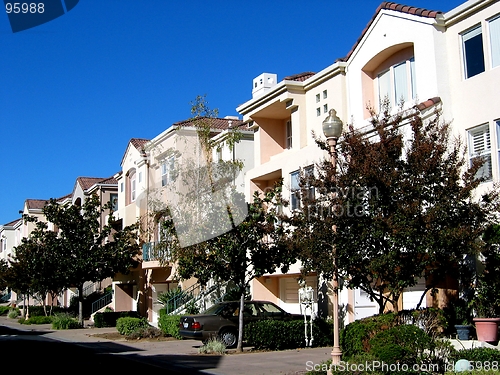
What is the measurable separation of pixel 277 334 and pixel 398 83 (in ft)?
28.1

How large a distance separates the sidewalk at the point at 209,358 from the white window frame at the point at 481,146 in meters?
6.30

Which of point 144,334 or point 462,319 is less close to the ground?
point 462,319

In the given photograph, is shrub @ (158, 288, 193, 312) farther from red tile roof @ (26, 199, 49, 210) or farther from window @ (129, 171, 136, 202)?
red tile roof @ (26, 199, 49, 210)

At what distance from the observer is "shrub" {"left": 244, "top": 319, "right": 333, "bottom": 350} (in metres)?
18.8

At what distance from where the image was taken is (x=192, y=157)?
23953mm

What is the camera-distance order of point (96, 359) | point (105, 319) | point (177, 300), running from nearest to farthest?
point (96, 359), point (177, 300), point (105, 319)

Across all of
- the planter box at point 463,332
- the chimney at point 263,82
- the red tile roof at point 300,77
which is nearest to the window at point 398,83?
the red tile roof at point 300,77

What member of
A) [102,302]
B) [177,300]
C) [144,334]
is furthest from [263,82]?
[102,302]

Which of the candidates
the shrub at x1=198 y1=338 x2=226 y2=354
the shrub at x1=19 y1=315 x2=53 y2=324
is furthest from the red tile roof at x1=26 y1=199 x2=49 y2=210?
the shrub at x1=198 y1=338 x2=226 y2=354

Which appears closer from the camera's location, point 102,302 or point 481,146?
point 481,146

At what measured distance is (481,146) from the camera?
16.0 metres

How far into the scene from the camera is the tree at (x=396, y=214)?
42.4 ft

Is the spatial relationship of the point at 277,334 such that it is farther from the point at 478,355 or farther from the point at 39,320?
the point at 39,320

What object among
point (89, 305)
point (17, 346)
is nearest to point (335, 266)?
point (17, 346)
